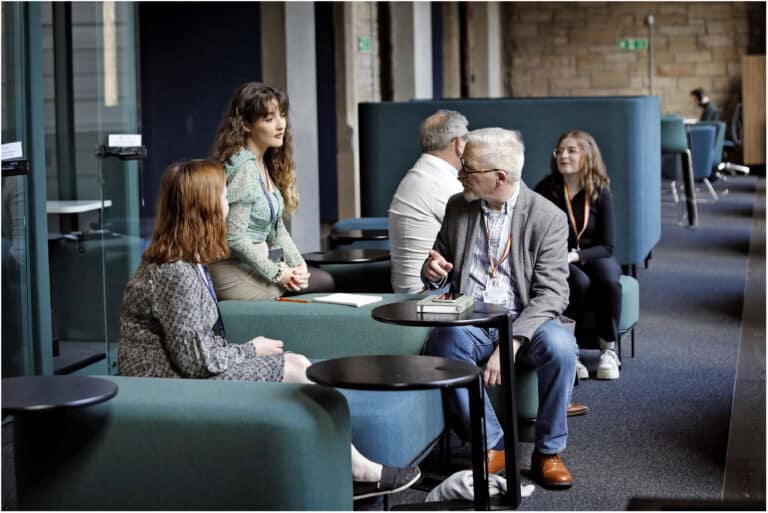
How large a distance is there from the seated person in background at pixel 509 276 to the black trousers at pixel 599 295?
3.71ft

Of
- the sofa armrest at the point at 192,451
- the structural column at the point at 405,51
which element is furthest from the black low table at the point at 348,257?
the structural column at the point at 405,51

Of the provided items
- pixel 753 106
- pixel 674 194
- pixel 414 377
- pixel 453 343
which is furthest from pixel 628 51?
pixel 414 377

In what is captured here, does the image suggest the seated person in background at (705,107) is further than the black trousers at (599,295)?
Yes

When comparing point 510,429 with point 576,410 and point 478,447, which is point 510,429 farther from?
point 576,410

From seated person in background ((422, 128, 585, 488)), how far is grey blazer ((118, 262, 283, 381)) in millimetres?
924

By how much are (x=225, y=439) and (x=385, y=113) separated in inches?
167

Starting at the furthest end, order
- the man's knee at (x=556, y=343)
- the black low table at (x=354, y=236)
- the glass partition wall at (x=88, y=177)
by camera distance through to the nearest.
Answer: the black low table at (x=354, y=236), the glass partition wall at (x=88, y=177), the man's knee at (x=556, y=343)

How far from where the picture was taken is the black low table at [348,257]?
4.96 metres

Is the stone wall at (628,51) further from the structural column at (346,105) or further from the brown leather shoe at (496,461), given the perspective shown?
the brown leather shoe at (496,461)

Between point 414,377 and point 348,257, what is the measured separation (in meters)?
2.34

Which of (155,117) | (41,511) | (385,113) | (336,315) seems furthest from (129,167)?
(155,117)

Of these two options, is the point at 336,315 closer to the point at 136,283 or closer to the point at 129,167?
the point at 136,283

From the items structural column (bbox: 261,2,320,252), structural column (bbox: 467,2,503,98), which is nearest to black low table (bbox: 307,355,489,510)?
structural column (bbox: 261,2,320,252)

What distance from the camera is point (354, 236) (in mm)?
5910
